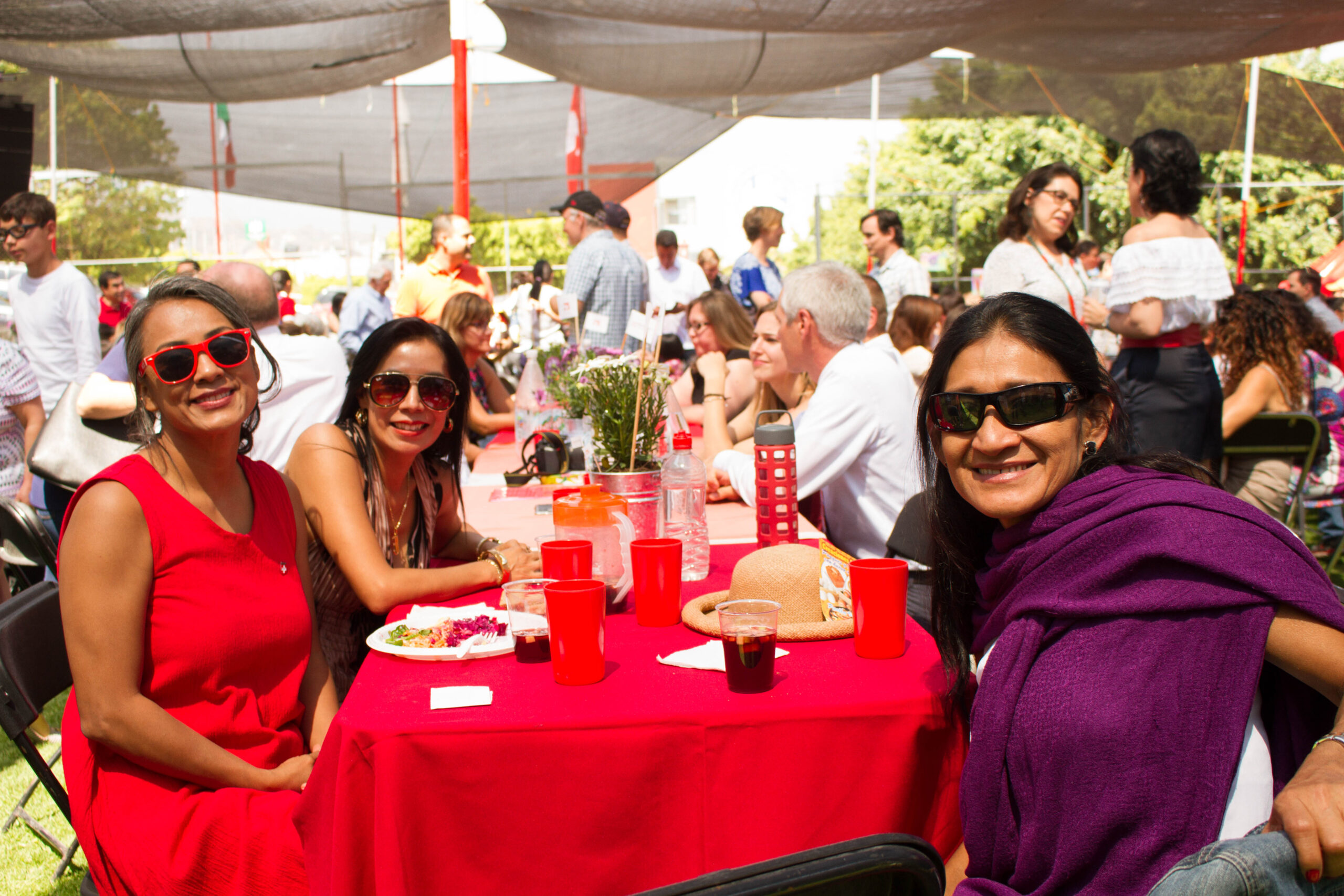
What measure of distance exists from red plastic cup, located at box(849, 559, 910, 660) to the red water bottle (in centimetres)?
64

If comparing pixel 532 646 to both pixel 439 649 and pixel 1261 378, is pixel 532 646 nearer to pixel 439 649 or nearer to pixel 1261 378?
pixel 439 649

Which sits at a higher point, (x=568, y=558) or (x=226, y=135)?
(x=226, y=135)

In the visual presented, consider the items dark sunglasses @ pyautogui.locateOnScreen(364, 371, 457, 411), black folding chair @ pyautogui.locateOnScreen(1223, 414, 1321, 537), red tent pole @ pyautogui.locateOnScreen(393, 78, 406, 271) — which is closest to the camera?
dark sunglasses @ pyautogui.locateOnScreen(364, 371, 457, 411)

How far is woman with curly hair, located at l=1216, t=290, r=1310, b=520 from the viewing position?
4656 millimetres

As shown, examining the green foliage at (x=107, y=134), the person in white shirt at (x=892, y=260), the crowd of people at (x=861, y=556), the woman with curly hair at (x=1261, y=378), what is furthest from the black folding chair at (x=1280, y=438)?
the green foliage at (x=107, y=134)

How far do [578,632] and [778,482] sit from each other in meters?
0.87

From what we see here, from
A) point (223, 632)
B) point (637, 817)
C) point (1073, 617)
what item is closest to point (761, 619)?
point (637, 817)

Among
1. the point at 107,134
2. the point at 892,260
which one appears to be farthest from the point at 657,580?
the point at 107,134

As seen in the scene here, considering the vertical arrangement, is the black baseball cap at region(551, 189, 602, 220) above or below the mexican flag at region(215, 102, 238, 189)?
below

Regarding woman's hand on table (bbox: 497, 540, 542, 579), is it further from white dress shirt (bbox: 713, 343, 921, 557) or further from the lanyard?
the lanyard

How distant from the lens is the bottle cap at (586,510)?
6.79 feet

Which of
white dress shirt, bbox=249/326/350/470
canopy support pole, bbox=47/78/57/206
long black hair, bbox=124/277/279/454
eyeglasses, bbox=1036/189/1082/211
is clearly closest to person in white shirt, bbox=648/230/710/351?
eyeglasses, bbox=1036/189/1082/211

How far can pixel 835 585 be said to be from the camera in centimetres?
184

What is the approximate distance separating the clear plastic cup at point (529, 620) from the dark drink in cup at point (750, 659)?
35cm
